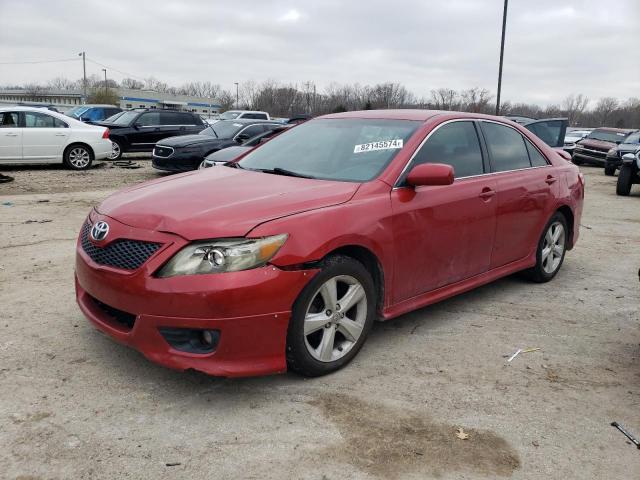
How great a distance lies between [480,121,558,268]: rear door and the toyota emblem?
2942 mm

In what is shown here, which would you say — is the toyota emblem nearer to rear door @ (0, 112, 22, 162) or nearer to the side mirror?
the side mirror

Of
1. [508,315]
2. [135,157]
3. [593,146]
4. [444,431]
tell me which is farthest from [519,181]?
[593,146]

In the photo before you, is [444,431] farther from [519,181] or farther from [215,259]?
[519,181]

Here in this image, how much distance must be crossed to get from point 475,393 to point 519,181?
2217mm

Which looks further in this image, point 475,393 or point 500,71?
point 500,71

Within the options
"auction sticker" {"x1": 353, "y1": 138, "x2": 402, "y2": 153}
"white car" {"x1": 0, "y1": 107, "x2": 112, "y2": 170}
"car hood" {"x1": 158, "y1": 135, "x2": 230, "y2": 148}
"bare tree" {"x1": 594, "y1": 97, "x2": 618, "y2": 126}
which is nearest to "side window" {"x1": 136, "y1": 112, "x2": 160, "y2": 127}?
"white car" {"x1": 0, "y1": 107, "x2": 112, "y2": 170}

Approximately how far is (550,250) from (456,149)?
70.4 inches

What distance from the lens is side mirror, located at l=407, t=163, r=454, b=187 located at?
3.67 metres

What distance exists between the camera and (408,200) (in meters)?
3.75

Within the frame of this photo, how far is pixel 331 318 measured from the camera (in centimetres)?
332

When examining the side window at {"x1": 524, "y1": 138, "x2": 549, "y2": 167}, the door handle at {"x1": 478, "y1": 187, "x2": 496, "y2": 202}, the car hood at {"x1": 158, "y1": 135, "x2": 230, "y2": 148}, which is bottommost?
the door handle at {"x1": 478, "y1": 187, "x2": 496, "y2": 202}

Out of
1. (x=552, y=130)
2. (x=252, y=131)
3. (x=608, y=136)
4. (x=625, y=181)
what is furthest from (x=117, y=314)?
(x=608, y=136)

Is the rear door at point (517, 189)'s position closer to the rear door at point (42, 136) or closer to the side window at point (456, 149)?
the side window at point (456, 149)

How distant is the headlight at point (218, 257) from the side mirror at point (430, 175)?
123cm
